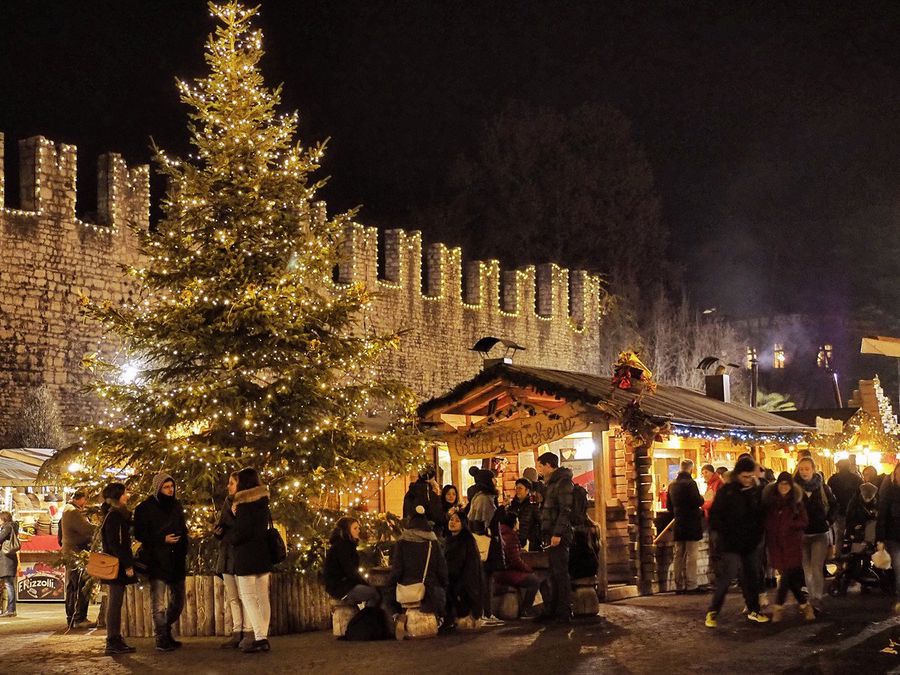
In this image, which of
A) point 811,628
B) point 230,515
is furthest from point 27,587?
point 811,628

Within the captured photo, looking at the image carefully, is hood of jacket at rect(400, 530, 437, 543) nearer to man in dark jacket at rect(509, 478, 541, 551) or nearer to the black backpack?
the black backpack

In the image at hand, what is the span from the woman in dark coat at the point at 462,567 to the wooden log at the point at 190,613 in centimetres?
227

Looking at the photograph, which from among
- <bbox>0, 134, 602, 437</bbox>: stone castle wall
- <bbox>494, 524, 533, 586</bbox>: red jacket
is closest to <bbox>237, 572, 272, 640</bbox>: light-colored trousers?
<bbox>494, 524, 533, 586</bbox>: red jacket

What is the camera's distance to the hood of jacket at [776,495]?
33.7 ft

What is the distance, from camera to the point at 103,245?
20828 mm

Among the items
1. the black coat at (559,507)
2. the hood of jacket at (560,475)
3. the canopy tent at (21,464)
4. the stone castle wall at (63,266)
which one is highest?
the stone castle wall at (63,266)

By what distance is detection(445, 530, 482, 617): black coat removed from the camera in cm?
1054

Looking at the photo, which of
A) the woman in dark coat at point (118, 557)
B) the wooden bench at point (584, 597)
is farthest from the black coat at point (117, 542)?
the wooden bench at point (584, 597)

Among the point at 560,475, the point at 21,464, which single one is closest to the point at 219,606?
the point at 560,475

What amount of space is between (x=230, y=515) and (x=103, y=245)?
484 inches

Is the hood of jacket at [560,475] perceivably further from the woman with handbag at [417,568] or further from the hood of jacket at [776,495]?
the hood of jacket at [776,495]

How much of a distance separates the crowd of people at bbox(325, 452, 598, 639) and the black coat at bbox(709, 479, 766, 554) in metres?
1.32

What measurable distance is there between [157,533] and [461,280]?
20.8m

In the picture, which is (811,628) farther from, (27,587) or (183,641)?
(27,587)
